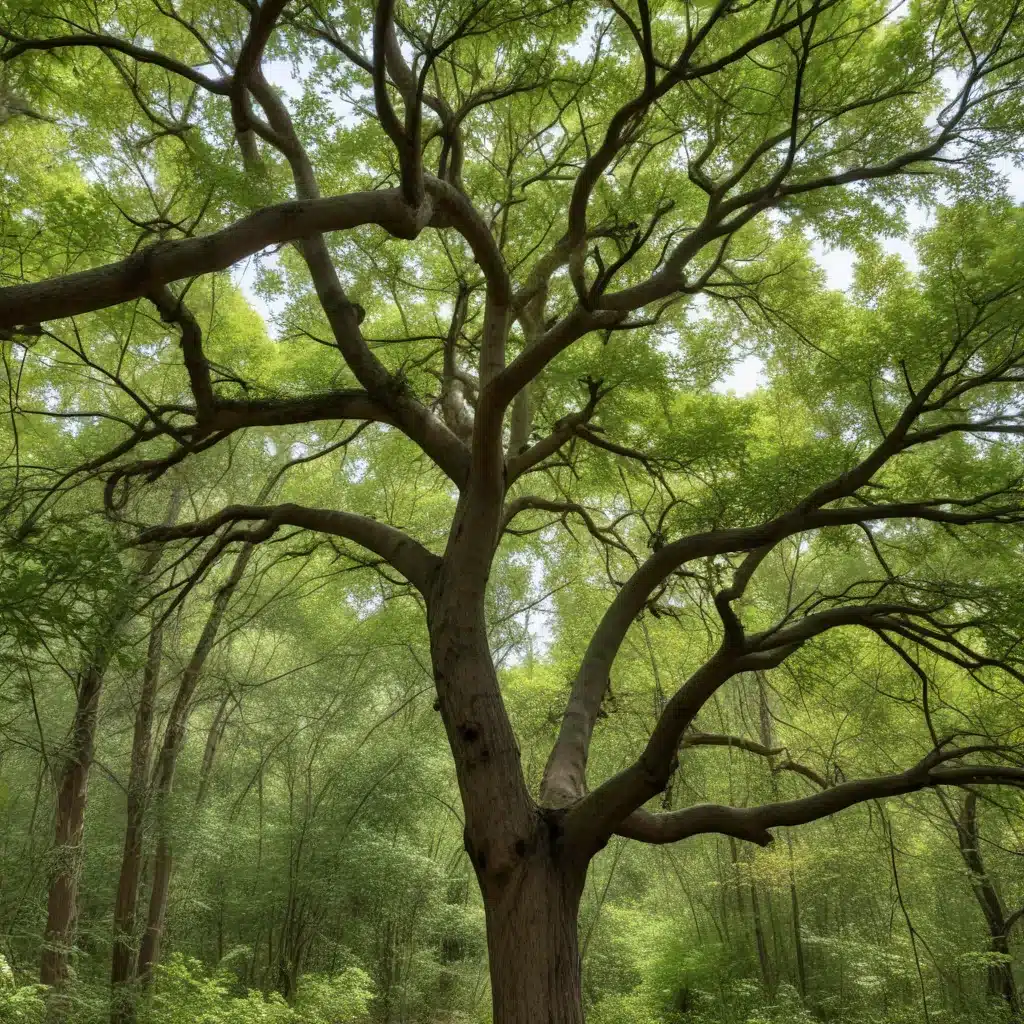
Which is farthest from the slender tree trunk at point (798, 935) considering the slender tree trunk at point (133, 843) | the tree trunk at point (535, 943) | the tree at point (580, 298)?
the slender tree trunk at point (133, 843)

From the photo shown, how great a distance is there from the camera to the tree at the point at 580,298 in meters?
2.38

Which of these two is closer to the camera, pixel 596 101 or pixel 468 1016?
pixel 596 101

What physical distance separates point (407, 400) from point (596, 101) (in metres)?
2.00

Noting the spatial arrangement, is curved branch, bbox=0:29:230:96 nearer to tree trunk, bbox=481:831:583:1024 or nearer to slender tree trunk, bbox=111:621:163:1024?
tree trunk, bbox=481:831:583:1024

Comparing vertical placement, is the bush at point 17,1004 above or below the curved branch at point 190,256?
below

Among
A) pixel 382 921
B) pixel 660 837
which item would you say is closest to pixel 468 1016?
pixel 382 921

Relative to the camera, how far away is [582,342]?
493 centimetres

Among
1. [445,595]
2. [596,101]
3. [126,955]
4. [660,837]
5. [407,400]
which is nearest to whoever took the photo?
[660,837]

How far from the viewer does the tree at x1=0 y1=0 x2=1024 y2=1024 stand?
2385mm

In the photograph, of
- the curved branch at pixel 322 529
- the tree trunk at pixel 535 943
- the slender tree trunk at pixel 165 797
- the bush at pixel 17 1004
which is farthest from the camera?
the slender tree trunk at pixel 165 797

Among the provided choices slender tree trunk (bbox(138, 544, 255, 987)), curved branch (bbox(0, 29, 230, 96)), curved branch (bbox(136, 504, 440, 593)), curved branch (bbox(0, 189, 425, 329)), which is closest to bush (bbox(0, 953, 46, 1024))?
slender tree trunk (bbox(138, 544, 255, 987))

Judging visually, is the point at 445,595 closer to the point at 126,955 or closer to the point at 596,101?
the point at 596,101

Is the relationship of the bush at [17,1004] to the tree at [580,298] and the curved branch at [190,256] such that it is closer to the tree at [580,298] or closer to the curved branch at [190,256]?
the tree at [580,298]

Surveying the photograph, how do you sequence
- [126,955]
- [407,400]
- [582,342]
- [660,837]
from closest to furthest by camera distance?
1. [660,837]
2. [407,400]
3. [582,342]
4. [126,955]
